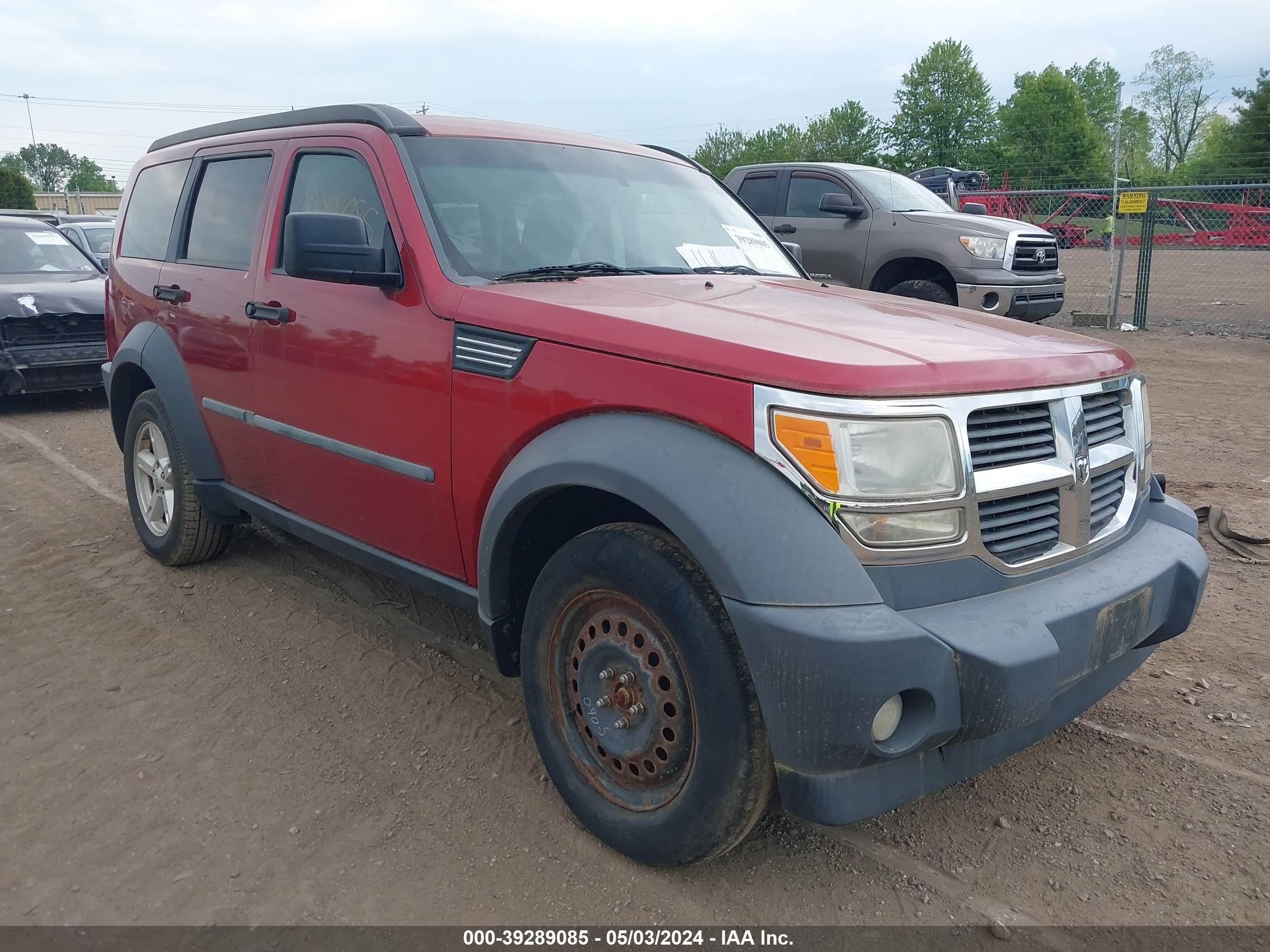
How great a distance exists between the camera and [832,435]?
6.99 feet

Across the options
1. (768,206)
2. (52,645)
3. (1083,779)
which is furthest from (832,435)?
(768,206)

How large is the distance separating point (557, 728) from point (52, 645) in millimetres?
2455

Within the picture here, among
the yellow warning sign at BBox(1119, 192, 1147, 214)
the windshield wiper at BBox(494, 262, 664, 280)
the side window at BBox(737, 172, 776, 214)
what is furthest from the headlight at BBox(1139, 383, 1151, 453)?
the yellow warning sign at BBox(1119, 192, 1147, 214)

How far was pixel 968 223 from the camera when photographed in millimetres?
9359

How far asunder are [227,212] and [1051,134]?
189 ft

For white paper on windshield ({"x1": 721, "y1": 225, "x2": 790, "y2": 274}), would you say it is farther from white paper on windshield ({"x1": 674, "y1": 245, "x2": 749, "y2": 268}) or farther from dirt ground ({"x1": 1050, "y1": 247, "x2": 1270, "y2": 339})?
dirt ground ({"x1": 1050, "y1": 247, "x2": 1270, "y2": 339})

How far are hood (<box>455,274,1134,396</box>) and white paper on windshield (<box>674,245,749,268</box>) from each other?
0.35 meters

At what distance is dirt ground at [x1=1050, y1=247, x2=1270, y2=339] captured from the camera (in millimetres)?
14164

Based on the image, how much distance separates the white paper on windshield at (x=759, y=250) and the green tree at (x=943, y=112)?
5866 centimetres

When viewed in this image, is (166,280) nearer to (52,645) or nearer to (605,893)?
(52,645)

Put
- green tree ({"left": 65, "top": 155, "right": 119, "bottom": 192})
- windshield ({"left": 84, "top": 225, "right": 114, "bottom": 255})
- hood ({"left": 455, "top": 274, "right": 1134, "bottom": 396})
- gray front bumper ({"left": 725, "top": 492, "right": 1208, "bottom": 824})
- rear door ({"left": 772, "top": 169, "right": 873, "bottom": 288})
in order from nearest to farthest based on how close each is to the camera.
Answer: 1. gray front bumper ({"left": 725, "top": 492, "right": 1208, "bottom": 824})
2. hood ({"left": 455, "top": 274, "right": 1134, "bottom": 396})
3. rear door ({"left": 772, "top": 169, "right": 873, "bottom": 288})
4. windshield ({"left": 84, "top": 225, "right": 114, "bottom": 255})
5. green tree ({"left": 65, "top": 155, "right": 119, "bottom": 192})

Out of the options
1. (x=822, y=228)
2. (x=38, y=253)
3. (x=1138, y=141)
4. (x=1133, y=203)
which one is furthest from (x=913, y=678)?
(x=1138, y=141)

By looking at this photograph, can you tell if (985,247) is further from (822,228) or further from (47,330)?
(47,330)
